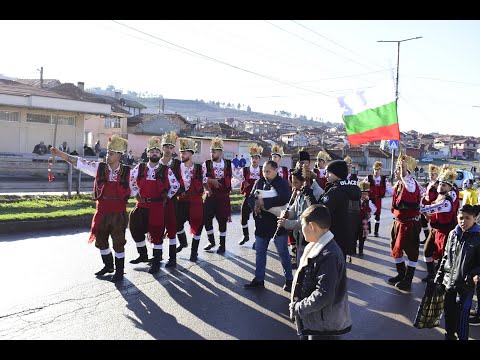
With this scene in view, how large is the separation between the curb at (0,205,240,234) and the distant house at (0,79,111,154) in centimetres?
1774

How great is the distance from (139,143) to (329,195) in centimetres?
4081

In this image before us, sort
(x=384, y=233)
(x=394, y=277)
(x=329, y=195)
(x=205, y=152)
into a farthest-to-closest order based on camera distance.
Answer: (x=205, y=152), (x=384, y=233), (x=394, y=277), (x=329, y=195)

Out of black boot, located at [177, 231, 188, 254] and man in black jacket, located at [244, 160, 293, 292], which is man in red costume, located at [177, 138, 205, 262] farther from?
man in black jacket, located at [244, 160, 293, 292]

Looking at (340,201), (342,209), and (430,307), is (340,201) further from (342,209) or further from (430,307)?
(430,307)

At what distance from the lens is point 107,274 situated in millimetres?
7574

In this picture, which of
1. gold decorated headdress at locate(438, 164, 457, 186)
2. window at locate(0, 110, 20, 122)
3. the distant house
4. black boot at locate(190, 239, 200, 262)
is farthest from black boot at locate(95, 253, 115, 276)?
window at locate(0, 110, 20, 122)

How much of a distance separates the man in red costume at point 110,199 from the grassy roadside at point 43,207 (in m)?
4.01

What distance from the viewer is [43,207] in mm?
13047

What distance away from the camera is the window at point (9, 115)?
28.5 metres

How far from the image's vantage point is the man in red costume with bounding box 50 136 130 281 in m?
7.35

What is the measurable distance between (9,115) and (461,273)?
28832mm

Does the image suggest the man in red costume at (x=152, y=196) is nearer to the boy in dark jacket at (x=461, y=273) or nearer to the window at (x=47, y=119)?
the boy in dark jacket at (x=461, y=273)
